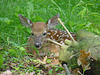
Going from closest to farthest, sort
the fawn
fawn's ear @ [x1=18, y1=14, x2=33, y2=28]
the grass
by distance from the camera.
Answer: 1. the grass
2. the fawn
3. fawn's ear @ [x1=18, y1=14, x2=33, y2=28]

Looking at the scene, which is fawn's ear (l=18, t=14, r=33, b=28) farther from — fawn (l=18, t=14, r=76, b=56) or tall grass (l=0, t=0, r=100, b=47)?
tall grass (l=0, t=0, r=100, b=47)

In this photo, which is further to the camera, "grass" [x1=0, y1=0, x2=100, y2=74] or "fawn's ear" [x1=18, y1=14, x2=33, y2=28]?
"fawn's ear" [x1=18, y1=14, x2=33, y2=28]

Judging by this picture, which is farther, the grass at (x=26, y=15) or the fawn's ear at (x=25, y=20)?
the fawn's ear at (x=25, y=20)

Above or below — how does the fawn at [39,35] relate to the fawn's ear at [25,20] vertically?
below

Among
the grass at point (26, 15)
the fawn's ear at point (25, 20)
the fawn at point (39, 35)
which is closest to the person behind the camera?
the grass at point (26, 15)

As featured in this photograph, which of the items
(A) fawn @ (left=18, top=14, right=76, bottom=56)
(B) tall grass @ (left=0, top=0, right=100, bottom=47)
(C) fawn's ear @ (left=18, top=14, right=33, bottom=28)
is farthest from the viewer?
(C) fawn's ear @ (left=18, top=14, right=33, bottom=28)

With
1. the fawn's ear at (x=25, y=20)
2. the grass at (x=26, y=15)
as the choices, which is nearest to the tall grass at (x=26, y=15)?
the grass at (x=26, y=15)

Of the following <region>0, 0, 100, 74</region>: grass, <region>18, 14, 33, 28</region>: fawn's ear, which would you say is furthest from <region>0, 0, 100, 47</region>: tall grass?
<region>18, 14, 33, 28</region>: fawn's ear

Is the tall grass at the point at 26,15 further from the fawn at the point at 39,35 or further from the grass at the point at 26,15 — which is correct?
the fawn at the point at 39,35

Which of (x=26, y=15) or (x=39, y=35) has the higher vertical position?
(x=26, y=15)

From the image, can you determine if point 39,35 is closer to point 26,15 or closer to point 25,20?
point 25,20

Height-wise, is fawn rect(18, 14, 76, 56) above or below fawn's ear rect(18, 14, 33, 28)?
below

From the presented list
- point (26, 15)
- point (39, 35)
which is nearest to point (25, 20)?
point (39, 35)

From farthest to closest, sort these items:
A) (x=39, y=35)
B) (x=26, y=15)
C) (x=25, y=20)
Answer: (x=26, y=15)
(x=25, y=20)
(x=39, y=35)
